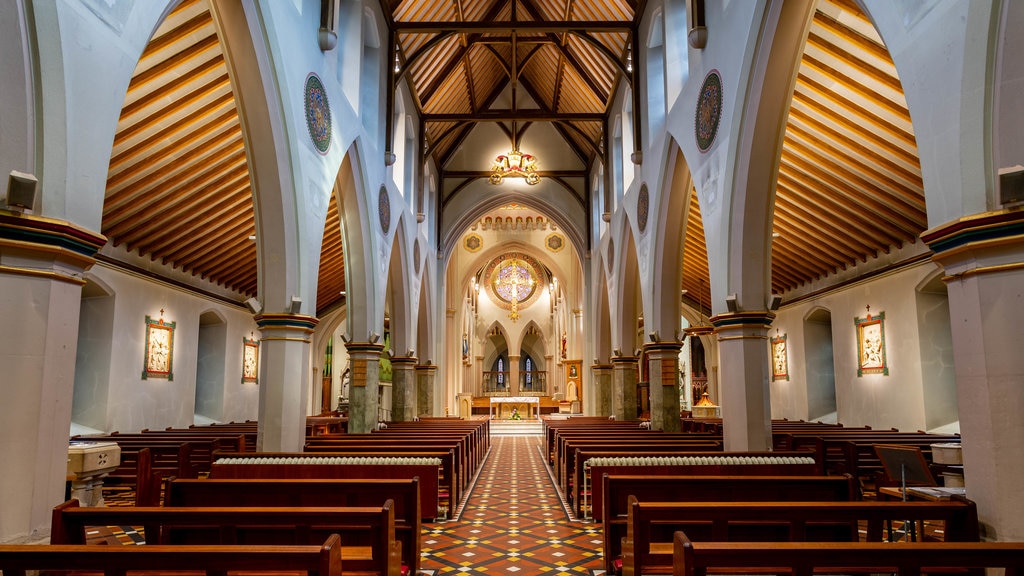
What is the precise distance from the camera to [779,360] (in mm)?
16828

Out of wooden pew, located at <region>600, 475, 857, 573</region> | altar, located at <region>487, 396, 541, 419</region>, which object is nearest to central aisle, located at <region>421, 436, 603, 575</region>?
wooden pew, located at <region>600, 475, 857, 573</region>

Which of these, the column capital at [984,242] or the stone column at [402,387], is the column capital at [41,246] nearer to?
the column capital at [984,242]

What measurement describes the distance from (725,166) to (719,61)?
130cm

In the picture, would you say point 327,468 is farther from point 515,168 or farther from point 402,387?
point 515,168

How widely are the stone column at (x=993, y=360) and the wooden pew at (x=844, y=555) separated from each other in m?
1.02

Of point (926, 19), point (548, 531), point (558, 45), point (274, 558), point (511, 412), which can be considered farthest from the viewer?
point (511, 412)

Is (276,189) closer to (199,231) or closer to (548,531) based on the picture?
(548,531)

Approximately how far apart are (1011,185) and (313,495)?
428cm

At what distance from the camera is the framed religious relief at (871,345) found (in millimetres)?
12234

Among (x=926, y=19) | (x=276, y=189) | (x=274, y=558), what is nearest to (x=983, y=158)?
(x=926, y=19)

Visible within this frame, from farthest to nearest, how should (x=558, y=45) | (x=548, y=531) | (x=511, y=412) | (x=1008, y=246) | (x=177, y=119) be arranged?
(x=511, y=412), (x=558, y=45), (x=177, y=119), (x=548, y=531), (x=1008, y=246)

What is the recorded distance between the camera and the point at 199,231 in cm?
1234

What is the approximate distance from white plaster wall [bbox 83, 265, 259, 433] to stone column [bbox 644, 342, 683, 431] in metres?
8.94

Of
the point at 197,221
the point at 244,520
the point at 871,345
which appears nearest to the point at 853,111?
the point at 871,345
